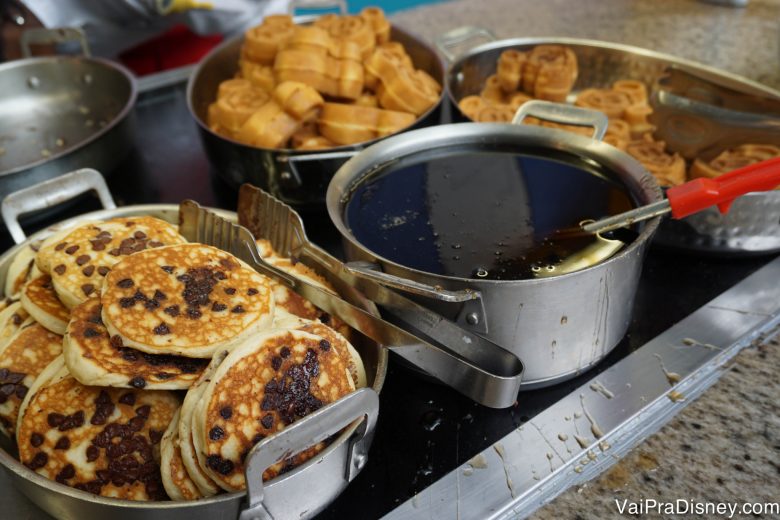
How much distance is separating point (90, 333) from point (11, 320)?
0.27 metres

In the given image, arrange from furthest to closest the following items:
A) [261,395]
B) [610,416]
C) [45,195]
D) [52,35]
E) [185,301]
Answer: [52,35]
[45,195]
[610,416]
[185,301]
[261,395]

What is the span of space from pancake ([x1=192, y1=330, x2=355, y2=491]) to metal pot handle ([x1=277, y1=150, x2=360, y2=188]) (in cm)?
58

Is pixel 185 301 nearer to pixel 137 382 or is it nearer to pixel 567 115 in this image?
pixel 137 382

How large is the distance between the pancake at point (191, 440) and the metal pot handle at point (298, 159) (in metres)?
0.63

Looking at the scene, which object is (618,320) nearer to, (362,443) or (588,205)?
(588,205)

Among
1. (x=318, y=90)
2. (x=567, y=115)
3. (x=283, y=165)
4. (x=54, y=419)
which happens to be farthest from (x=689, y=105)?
(x=54, y=419)

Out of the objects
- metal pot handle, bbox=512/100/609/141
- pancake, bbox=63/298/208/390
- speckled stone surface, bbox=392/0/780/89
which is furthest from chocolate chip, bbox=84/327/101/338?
speckled stone surface, bbox=392/0/780/89

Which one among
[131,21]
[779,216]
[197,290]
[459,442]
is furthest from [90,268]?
[131,21]

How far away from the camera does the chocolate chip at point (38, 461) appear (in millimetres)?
874

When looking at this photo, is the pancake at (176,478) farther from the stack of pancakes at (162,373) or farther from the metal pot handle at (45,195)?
the metal pot handle at (45,195)

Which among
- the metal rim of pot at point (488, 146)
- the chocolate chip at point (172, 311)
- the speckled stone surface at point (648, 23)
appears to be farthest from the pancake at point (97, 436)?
the speckled stone surface at point (648, 23)

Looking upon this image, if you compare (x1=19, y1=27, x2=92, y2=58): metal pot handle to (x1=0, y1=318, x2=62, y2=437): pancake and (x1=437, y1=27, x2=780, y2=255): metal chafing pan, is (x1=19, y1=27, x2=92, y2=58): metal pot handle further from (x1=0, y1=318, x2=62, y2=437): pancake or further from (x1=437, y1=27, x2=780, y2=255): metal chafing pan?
(x1=0, y1=318, x2=62, y2=437): pancake

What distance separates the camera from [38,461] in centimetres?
88

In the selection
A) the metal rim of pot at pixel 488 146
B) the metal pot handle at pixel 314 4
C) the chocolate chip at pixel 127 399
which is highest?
the metal pot handle at pixel 314 4
